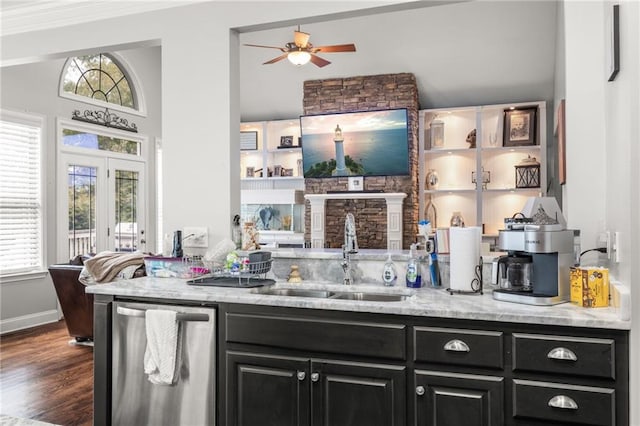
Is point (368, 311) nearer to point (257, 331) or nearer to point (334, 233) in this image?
point (257, 331)

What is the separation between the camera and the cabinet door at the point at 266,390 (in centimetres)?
228

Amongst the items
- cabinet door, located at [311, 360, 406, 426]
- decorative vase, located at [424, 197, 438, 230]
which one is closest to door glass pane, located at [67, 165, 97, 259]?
decorative vase, located at [424, 197, 438, 230]

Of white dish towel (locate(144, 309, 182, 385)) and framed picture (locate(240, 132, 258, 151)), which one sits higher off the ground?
framed picture (locate(240, 132, 258, 151))

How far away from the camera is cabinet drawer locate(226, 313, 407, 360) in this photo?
2.16m

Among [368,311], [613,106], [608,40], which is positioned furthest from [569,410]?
[608,40]

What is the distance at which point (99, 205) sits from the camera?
275 inches

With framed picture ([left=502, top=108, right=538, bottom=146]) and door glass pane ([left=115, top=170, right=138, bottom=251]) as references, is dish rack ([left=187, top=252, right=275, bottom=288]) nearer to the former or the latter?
door glass pane ([left=115, top=170, right=138, bottom=251])

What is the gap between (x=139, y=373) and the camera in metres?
2.63

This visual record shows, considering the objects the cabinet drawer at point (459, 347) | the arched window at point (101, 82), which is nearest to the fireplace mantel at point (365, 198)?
the arched window at point (101, 82)

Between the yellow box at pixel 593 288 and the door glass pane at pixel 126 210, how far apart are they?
6.56m

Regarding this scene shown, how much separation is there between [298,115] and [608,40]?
6947mm

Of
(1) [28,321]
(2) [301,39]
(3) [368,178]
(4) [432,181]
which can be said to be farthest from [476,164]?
(1) [28,321]

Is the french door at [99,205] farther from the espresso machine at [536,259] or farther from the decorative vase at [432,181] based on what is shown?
the espresso machine at [536,259]

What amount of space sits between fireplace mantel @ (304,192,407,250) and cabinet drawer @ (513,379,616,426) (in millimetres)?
5491
